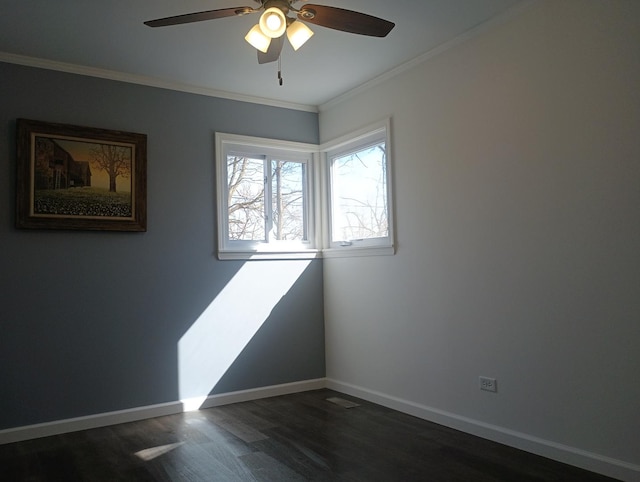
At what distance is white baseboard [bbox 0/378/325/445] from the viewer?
3475mm

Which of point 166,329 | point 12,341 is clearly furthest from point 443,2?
point 12,341

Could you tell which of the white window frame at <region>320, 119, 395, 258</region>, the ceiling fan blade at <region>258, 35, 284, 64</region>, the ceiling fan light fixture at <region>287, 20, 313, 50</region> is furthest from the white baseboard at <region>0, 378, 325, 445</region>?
the ceiling fan light fixture at <region>287, 20, 313, 50</region>

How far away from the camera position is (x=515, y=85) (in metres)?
3.10

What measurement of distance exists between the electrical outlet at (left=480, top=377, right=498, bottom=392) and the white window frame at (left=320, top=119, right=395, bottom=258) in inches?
46.6

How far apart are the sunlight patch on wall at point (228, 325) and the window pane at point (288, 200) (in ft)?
0.98

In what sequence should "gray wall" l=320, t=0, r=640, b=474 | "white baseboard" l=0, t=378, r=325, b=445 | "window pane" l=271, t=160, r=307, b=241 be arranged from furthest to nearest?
1. "window pane" l=271, t=160, r=307, b=241
2. "white baseboard" l=0, t=378, r=325, b=445
3. "gray wall" l=320, t=0, r=640, b=474

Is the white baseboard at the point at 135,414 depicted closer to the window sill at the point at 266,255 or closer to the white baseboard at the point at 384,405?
the white baseboard at the point at 384,405

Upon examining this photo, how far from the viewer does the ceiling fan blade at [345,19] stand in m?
2.37

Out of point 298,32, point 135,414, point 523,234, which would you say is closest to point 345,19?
point 298,32

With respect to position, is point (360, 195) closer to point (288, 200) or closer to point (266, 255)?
point (288, 200)

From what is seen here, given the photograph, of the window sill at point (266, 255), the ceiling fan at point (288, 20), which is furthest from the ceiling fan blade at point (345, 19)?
the window sill at point (266, 255)

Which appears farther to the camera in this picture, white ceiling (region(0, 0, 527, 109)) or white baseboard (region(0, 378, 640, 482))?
white ceiling (region(0, 0, 527, 109))

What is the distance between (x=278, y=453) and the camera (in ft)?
10.0

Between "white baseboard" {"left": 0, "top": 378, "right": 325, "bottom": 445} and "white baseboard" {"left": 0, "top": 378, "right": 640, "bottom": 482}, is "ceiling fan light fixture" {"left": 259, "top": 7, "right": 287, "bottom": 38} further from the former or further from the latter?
"white baseboard" {"left": 0, "top": 378, "right": 325, "bottom": 445}
